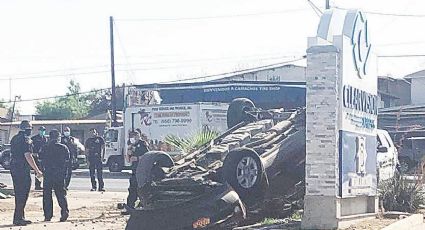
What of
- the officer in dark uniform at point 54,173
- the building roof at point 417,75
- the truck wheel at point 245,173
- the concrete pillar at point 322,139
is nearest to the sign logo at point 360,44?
the concrete pillar at point 322,139

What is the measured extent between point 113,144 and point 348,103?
24.1 metres

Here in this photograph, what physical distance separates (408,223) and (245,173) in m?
3.08

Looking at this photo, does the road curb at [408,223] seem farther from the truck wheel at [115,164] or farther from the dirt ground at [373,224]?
the truck wheel at [115,164]

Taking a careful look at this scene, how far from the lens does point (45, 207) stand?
14297mm

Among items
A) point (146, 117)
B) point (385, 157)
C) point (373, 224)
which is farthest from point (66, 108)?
point (373, 224)

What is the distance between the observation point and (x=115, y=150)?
3431 cm

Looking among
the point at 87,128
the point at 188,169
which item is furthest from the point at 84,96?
the point at 188,169

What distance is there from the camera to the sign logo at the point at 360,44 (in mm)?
11836

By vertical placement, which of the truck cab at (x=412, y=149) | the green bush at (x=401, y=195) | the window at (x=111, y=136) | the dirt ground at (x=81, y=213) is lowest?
the dirt ground at (x=81, y=213)

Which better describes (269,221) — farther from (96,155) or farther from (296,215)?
(96,155)

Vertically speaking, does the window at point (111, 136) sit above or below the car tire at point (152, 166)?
above

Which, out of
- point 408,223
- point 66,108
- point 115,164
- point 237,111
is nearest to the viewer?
point 408,223

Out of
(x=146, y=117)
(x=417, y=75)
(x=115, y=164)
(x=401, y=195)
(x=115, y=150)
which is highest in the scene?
(x=417, y=75)

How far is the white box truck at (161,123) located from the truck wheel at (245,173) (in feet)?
56.7
